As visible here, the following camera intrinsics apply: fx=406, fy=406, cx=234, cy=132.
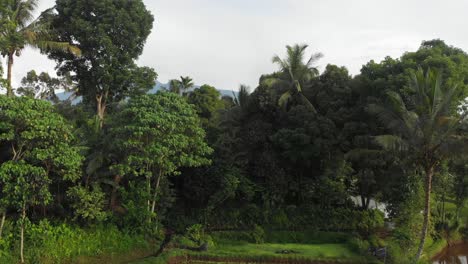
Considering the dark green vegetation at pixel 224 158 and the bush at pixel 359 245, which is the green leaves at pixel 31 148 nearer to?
the dark green vegetation at pixel 224 158

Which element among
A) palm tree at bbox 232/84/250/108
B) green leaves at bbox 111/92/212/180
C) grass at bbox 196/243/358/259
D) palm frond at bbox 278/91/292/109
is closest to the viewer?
green leaves at bbox 111/92/212/180

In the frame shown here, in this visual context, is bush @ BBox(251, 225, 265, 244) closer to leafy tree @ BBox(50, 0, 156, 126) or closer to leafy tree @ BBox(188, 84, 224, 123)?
leafy tree @ BBox(50, 0, 156, 126)

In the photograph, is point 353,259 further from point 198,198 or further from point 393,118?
point 198,198

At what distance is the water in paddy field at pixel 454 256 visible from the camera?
18544 millimetres

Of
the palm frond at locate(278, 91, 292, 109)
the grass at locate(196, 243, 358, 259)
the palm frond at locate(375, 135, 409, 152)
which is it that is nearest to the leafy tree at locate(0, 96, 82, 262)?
the grass at locate(196, 243, 358, 259)

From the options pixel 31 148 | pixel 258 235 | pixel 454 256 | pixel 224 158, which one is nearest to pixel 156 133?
pixel 31 148

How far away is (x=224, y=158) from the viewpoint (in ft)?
63.3

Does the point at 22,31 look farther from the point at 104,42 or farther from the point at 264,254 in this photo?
the point at 264,254

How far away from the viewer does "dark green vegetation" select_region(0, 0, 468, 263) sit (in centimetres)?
1335

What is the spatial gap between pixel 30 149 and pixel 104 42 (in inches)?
267

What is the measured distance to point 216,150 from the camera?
1942 centimetres

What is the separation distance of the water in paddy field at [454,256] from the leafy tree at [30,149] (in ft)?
53.6

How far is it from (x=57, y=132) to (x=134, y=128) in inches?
106

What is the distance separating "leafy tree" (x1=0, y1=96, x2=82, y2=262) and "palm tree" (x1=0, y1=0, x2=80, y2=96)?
2778 millimetres
